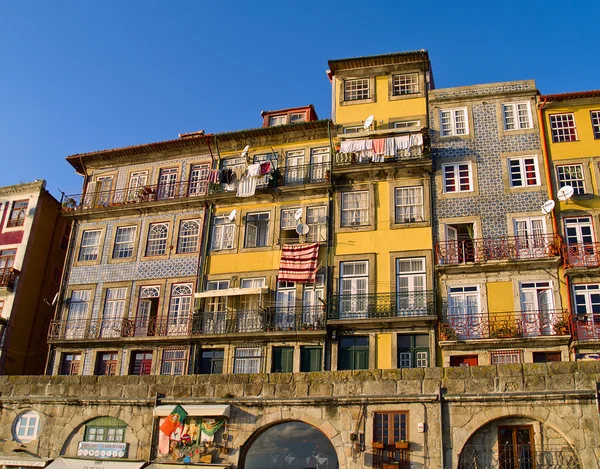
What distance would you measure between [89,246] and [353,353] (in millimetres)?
13751

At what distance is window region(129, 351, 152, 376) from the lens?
96.1 ft

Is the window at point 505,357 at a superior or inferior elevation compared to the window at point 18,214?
inferior

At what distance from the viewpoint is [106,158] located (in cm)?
3456

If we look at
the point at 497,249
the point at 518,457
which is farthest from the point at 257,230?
the point at 518,457

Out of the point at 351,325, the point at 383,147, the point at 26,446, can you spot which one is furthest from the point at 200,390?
the point at 383,147

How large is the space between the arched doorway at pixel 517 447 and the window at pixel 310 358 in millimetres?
10381

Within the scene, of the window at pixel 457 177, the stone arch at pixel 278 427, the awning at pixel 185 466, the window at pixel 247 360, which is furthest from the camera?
the window at pixel 457 177

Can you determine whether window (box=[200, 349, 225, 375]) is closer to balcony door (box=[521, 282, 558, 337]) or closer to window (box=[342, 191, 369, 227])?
window (box=[342, 191, 369, 227])

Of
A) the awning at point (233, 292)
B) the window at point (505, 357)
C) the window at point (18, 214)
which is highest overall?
the window at point (18, 214)

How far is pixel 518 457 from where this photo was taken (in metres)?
16.7

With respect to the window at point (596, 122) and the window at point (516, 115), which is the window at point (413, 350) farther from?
the window at point (596, 122)

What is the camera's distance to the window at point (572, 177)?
27.4m

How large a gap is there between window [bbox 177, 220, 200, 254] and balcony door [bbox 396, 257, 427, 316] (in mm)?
9067

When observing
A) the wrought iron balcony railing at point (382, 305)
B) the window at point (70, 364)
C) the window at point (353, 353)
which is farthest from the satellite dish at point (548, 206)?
the window at point (70, 364)
